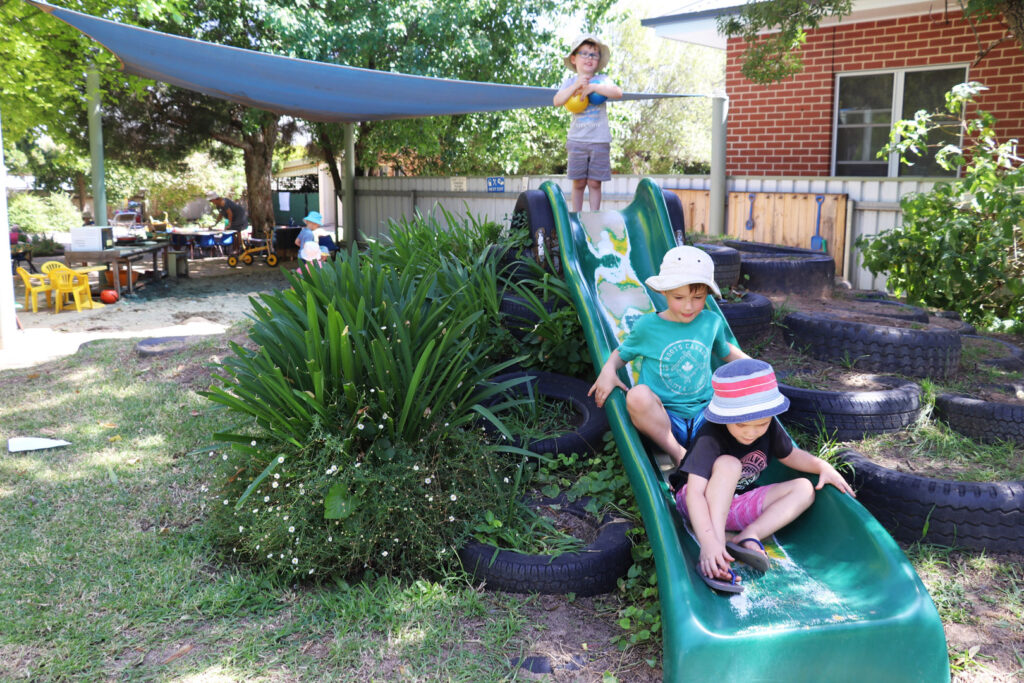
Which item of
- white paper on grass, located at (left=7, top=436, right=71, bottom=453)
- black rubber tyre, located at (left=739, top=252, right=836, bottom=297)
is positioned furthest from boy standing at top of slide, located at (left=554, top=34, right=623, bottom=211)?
white paper on grass, located at (left=7, top=436, right=71, bottom=453)

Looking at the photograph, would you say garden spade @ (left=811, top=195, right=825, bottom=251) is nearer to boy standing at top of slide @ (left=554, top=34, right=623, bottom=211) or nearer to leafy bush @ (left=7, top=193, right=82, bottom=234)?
boy standing at top of slide @ (left=554, top=34, right=623, bottom=211)

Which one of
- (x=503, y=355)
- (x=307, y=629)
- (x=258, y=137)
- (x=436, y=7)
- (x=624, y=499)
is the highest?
(x=436, y=7)

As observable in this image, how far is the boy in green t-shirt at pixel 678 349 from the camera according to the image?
3439 millimetres

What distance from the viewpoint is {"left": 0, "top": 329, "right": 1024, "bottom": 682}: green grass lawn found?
2670 mm

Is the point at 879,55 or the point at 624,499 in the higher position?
the point at 879,55

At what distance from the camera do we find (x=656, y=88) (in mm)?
25938

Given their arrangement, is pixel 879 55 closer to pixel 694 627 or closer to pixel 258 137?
pixel 694 627

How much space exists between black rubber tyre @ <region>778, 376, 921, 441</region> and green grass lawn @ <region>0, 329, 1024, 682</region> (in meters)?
0.74

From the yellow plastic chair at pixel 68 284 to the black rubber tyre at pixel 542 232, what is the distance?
22.1ft

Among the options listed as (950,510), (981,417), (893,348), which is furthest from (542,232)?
(950,510)

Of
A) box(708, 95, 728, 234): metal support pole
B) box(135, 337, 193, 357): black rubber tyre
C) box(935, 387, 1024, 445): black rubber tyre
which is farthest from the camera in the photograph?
box(708, 95, 728, 234): metal support pole

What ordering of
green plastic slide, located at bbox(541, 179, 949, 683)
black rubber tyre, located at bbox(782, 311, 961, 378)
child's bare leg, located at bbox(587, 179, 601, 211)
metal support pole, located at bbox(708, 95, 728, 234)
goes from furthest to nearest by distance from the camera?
metal support pole, located at bbox(708, 95, 728, 234) < child's bare leg, located at bbox(587, 179, 601, 211) < black rubber tyre, located at bbox(782, 311, 961, 378) < green plastic slide, located at bbox(541, 179, 949, 683)

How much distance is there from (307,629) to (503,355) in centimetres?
218

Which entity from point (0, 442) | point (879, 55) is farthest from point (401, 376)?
point (879, 55)
